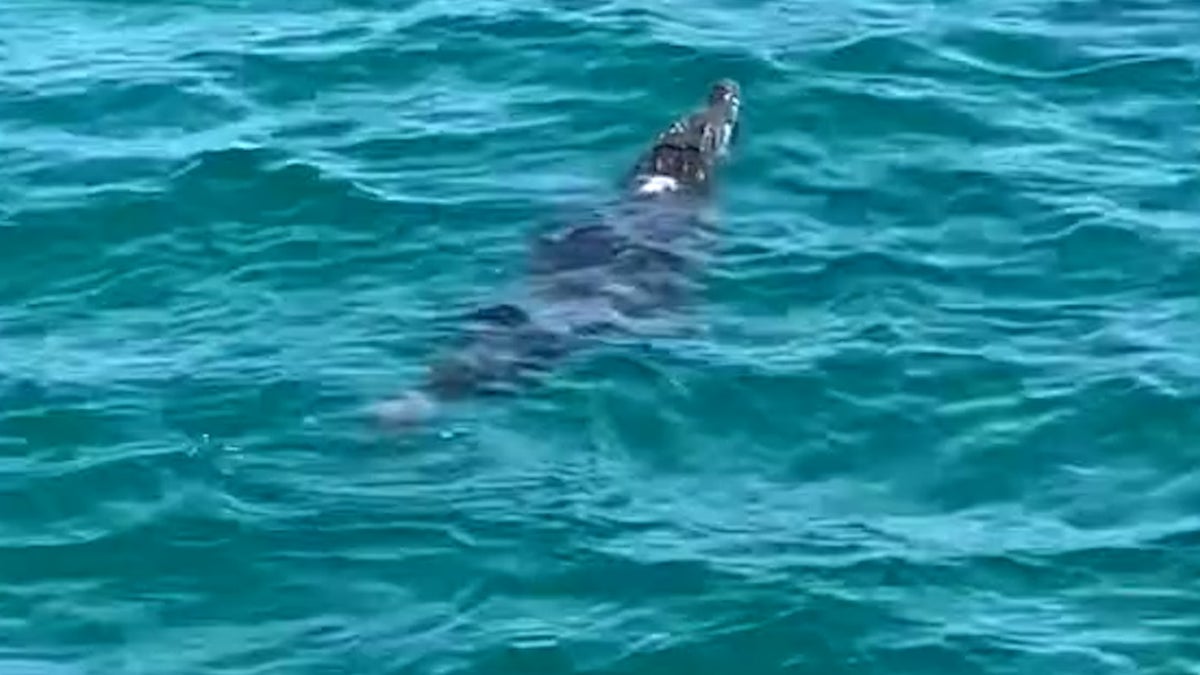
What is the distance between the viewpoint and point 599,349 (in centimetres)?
1752

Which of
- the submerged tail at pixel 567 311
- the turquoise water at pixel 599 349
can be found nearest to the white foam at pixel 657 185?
the submerged tail at pixel 567 311

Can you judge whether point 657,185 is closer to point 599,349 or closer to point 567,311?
point 567,311

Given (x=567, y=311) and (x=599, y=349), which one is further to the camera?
(x=567, y=311)

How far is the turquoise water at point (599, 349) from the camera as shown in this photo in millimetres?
14805

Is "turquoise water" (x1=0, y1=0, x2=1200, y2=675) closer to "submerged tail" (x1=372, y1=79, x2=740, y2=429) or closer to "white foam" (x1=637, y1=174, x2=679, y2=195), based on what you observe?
"submerged tail" (x1=372, y1=79, x2=740, y2=429)

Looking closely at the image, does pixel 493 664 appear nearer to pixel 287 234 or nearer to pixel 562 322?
pixel 562 322

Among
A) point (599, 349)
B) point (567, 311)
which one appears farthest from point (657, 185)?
point (599, 349)

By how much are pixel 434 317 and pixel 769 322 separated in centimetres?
196

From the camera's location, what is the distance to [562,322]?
17.8m

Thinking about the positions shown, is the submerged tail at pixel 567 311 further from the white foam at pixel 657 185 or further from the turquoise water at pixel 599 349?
the turquoise water at pixel 599 349

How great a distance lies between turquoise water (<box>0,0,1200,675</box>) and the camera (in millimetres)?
14805

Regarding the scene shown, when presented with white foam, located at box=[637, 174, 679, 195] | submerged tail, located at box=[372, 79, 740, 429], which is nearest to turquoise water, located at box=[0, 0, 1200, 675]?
submerged tail, located at box=[372, 79, 740, 429]

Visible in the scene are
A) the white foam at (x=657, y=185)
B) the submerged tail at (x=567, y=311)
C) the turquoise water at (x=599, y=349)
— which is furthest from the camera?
the white foam at (x=657, y=185)

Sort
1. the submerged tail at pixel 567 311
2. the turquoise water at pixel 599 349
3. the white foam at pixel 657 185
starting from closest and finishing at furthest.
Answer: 1. the turquoise water at pixel 599 349
2. the submerged tail at pixel 567 311
3. the white foam at pixel 657 185
